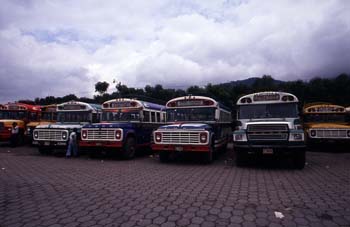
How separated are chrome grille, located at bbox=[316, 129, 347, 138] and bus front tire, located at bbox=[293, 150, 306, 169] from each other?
19.4ft

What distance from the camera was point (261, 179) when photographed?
6.39 meters

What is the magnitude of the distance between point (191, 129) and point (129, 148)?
3.24m

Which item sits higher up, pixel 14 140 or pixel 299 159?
pixel 14 140

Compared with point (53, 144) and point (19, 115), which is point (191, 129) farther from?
point (19, 115)

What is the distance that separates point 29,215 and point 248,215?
3588mm

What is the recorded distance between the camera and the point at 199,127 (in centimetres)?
894

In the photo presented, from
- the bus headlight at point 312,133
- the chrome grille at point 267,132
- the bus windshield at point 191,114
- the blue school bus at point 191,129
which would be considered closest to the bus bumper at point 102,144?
the blue school bus at point 191,129

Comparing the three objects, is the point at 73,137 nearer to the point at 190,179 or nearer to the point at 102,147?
the point at 102,147

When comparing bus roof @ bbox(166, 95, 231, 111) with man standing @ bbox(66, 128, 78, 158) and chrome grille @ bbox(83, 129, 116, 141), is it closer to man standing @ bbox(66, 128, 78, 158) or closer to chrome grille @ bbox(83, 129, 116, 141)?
chrome grille @ bbox(83, 129, 116, 141)

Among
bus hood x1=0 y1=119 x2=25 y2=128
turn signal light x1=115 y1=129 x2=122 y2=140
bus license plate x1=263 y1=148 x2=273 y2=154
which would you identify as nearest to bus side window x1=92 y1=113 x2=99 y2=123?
turn signal light x1=115 y1=129 x2=122 y2=140

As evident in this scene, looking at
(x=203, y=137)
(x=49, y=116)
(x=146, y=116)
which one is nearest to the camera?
(x=203, y=137)

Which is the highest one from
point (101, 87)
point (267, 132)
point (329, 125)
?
point (101, 87)

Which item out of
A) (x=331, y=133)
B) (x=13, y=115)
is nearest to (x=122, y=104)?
(x=13, y=115)

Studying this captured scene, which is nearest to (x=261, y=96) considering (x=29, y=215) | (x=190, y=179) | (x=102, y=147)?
(x=190, y=179)
